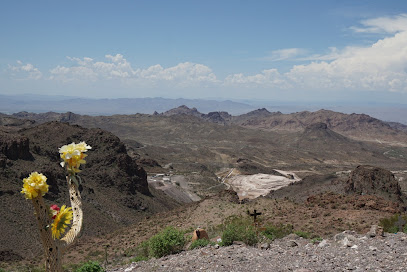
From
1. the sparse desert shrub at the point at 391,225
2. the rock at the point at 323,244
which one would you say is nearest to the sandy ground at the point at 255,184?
the sparse desert shrub at the point at 391,225

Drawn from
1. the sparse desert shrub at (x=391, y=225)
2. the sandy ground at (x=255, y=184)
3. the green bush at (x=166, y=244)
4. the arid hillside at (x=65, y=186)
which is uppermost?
the sparse desert shrub at (x=391, y=225)

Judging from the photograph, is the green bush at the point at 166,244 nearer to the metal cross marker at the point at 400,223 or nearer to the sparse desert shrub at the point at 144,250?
the sparse desert shrub at the point at 144,250

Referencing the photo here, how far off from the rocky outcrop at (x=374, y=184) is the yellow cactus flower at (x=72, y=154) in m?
38.3

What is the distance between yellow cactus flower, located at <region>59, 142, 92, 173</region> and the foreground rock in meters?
6.72

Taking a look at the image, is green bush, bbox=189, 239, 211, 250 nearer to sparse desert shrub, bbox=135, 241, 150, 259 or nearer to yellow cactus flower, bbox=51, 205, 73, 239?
sparse desert shrub, bbox=135, 241, 150, 259

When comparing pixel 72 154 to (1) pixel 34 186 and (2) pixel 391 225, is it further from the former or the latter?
(2) pixel 391 225

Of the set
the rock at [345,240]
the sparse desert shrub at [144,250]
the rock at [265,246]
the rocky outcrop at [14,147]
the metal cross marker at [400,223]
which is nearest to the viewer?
the rock at [345,240]

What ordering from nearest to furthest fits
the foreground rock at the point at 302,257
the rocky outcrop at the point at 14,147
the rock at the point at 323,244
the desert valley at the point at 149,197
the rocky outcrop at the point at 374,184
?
the foreground rock at the point at 302,257 < the rock at the point at 323,244 < the desert valley at the point at 149,197 < the rocky outcrop at the point at 14,147 < the rocky outcrop at the point at 374,184

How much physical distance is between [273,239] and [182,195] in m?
40.0

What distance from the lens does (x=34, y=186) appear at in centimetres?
547

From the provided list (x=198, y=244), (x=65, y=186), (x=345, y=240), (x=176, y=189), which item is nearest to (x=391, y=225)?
(x=345, y=240)

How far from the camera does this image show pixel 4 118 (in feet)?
385

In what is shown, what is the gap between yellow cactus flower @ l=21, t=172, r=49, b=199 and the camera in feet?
17.9

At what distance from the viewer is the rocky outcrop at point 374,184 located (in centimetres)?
3866
